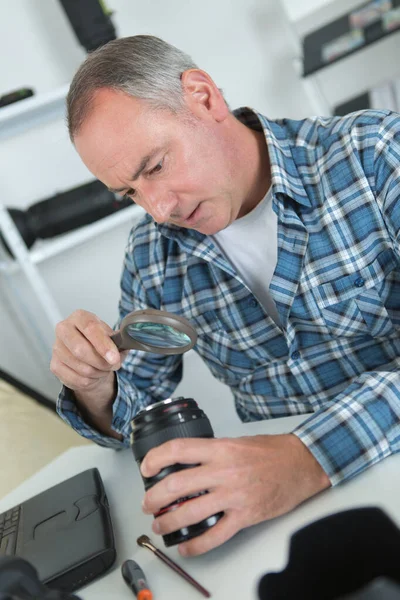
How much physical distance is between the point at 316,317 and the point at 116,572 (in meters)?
0.48

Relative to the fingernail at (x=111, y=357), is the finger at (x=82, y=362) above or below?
below

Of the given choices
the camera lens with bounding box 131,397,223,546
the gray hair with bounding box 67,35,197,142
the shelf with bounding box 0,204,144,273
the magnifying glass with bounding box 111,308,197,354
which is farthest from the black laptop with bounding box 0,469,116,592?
the shelf with bounding box 0,204,144,273

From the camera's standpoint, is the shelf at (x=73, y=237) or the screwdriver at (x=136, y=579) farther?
the shelf at (x=73, y=237)

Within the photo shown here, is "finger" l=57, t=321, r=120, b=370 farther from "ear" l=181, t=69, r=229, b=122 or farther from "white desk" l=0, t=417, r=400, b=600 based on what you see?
"ear" l=181, t=69, r=229, b=122

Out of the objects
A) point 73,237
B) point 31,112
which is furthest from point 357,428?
point 31,112

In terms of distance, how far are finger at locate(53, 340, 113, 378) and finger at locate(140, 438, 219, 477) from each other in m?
0.32

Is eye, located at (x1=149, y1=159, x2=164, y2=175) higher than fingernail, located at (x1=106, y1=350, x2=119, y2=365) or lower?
higher

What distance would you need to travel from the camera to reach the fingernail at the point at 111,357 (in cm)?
96

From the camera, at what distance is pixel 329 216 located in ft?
3.38

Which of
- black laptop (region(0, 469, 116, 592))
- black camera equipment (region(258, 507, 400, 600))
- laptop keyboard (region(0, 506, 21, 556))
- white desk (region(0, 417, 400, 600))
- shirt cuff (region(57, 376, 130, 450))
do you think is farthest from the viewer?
shirt cuff (region(57, 376, 130, 450))

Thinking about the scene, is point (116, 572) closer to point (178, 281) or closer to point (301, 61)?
point (178, 281)

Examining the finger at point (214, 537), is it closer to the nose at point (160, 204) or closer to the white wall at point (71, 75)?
the nose at point (160, 204)

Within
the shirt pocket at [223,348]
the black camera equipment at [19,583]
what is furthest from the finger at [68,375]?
the black camera equipment at [19,583]

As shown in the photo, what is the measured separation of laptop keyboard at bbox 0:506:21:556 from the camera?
34.0 inches
